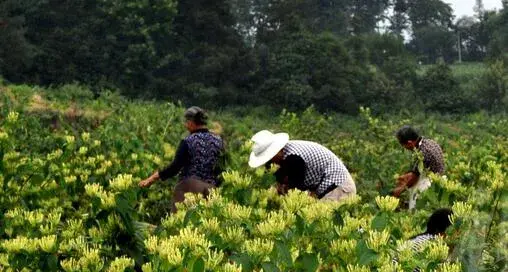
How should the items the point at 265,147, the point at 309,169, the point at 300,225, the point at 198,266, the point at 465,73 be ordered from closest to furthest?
the point at 198,266, the point at 300,225, the point at 265,147, the point at 309,169, the point at 465,73

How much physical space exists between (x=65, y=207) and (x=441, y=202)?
2.25 m

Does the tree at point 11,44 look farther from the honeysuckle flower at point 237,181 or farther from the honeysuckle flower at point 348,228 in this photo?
the honeysuckle flower at point 348,228

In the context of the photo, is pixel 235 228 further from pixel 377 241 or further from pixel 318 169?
pixel 318 169

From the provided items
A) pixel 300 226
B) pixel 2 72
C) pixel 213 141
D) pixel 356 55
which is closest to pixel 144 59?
pixel 2 72

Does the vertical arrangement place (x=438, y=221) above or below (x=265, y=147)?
below

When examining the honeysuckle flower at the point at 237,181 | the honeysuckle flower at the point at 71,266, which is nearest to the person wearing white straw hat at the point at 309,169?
the honeysuckle flower at the point at 237,181

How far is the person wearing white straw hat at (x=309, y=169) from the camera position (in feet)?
15.0

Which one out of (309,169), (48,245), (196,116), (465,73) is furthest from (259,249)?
(465,73)

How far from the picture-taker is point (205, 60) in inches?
1437

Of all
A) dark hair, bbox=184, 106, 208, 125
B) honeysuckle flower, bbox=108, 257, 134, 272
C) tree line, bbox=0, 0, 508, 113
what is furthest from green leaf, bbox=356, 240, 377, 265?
tree line, bbox=0, 0, 508, 113

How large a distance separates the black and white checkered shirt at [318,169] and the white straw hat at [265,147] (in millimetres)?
140

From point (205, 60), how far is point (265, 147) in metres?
32.5

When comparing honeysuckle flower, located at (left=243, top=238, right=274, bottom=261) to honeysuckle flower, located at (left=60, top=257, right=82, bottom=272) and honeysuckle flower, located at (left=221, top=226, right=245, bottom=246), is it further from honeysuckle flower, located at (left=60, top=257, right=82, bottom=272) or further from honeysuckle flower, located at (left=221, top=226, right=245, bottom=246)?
honeysuckle flower, located at (left=60, top=257, right=82, bottom=272)

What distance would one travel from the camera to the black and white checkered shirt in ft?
15.3
